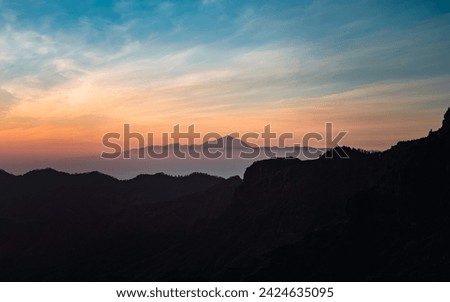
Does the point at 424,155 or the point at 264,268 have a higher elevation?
the point at 424,155

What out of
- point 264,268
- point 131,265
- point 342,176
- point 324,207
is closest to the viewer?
point 264,268

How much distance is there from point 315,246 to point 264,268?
11.1m

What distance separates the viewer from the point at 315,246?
296 ft

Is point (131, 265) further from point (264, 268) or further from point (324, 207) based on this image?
point (264, 268)

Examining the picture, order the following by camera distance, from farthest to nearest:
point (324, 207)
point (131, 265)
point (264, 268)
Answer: point (131, 265) → point (324, 207) → point (264, 268)

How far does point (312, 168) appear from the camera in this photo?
6181 inches

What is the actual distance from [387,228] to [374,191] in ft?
34.6

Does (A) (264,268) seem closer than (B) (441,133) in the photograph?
No

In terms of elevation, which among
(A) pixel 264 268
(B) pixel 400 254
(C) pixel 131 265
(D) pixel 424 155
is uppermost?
(D) pixel 424 155

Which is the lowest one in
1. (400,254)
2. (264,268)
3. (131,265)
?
(131,265)
